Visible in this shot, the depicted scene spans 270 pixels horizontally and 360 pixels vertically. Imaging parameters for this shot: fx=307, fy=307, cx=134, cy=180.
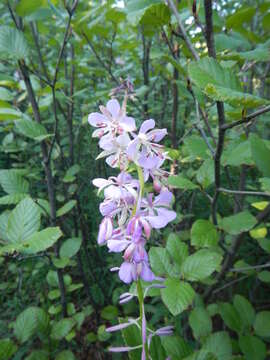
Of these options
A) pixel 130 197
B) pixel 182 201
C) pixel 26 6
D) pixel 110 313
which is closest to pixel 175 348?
pixel 130 197

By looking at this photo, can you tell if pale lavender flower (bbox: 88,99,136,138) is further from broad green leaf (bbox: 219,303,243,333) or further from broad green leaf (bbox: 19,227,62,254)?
broad green leaf (bbox: 219,303,243,333)

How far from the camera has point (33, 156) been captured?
2660 mm

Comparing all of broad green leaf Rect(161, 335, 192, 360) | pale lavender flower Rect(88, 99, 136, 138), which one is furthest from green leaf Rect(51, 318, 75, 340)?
pale lavender flower Rect(88, 99, 136, 138)

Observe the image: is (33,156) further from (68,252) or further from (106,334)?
(106,334)

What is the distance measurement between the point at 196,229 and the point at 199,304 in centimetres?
56

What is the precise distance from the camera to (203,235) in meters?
0.98

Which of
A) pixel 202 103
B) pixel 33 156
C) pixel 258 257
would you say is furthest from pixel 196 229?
pixel 33 156

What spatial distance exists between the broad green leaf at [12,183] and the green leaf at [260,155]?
94 cm

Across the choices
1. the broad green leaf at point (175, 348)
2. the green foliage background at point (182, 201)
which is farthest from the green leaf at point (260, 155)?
the broad green leaf at point (175, 348)

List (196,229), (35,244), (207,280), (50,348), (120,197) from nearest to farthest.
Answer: (120,197)
(35,244)
(196,229)
(50,348)
(207,280)

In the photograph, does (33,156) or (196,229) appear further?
(33,156)

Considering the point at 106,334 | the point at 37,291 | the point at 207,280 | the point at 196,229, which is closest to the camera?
the point at 196,229

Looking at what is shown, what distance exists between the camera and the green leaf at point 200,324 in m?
1.20

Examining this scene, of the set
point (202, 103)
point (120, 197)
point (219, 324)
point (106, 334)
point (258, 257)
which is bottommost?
point (219, 324)
